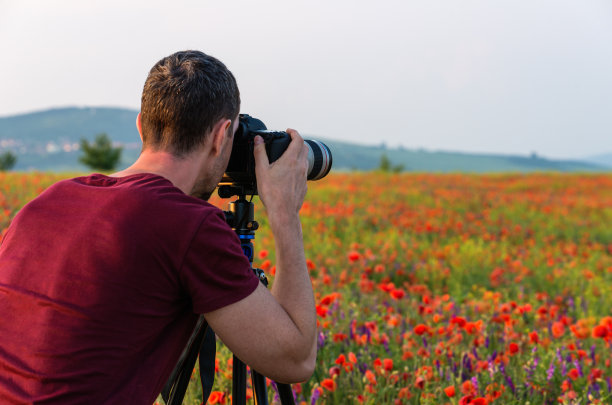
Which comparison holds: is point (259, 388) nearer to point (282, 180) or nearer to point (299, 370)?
point (299, 370)

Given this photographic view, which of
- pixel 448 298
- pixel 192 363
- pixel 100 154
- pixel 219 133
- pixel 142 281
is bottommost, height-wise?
pixel 100 154

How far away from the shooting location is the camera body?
1681 millimetres

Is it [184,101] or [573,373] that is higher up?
[184,101]

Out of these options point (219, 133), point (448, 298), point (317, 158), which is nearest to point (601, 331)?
point (448, 298)

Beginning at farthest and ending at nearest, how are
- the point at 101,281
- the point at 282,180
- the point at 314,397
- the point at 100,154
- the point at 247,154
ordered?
1. the point at 100,154
2. the point at 314,397
3. the point at 247,154
4. the point at 282,180
5. the point at 101,281

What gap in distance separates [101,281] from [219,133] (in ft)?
1.62

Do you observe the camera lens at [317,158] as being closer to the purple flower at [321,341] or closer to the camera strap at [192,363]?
the camera strap at [192,363]

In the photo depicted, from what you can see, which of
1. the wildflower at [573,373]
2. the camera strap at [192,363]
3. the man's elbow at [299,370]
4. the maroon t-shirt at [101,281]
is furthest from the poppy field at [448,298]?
the maroon t-shirt at [101,281]

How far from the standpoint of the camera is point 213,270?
1272mm

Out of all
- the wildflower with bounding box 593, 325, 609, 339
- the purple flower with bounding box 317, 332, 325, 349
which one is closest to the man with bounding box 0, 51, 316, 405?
the purple flower with bounding box 317, 332, 325, 349

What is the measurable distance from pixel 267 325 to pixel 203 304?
17 cm

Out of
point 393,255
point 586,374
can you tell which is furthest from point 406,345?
point 393,255

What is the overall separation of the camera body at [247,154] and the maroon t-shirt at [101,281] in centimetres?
39

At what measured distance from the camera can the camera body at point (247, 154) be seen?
66.2 inches
